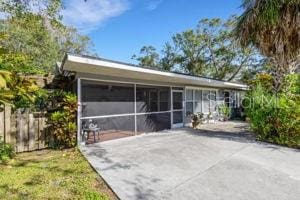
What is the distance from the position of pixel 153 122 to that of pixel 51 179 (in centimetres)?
713

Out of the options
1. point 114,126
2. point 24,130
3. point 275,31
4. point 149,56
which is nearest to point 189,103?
point 114,126

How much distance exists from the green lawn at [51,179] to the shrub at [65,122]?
0.97m

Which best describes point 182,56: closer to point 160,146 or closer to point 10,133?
point 160,146

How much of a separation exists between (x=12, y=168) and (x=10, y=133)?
173 centimetres

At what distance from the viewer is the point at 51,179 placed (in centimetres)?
530

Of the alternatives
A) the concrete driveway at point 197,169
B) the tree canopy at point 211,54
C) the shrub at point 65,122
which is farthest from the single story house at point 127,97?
the tree canopy at point 211,54

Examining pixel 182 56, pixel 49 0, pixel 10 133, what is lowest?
pixel 10 133

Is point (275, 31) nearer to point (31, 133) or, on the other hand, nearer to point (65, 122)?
point (65, 122)

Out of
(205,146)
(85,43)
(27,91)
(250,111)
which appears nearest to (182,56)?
(85,43)

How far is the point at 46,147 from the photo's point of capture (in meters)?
8.24

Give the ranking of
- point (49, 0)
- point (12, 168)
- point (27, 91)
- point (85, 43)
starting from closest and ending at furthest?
point (27, 91)
point (12, 168)
point (49, 0)
point (85, 43)

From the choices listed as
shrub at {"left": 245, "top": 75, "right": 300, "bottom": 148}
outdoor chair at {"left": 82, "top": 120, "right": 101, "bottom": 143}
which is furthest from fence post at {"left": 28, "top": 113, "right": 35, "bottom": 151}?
shrub at {"left": 245, "top": 75, "right": 300, "bottom": 148}

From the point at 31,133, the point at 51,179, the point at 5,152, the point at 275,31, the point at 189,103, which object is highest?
the point at 275,31

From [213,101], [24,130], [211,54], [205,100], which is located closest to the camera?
[24,130]
